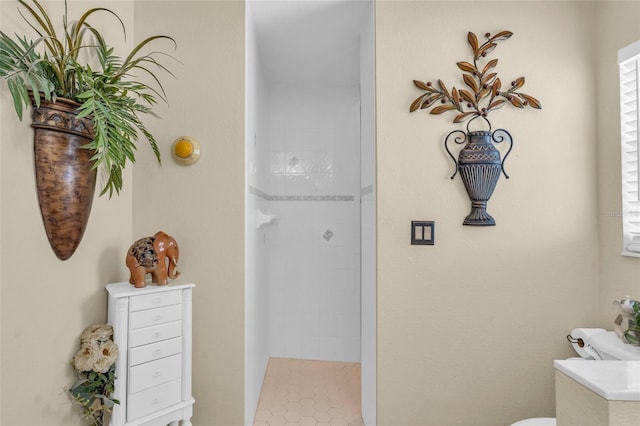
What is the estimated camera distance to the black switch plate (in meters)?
1.74

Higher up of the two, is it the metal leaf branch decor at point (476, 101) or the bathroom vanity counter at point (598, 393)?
the metal leaf branch decor at point (476, 101)

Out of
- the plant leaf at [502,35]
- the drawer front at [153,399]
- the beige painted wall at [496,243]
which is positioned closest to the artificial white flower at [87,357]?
the drawer front at [153,399]

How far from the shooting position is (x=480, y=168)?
167 centimetres

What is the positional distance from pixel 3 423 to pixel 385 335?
5.07ft

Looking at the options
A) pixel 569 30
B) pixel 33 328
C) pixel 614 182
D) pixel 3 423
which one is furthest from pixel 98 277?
pixel 569 30

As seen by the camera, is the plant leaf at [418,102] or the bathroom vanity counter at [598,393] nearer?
the bathroom vanity counter at [598,393]

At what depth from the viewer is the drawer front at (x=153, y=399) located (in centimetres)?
145

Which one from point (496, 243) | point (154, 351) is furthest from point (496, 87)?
point (154, 351)

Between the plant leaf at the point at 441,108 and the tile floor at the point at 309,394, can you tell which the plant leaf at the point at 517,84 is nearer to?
the plant leaf at the point at 441,108

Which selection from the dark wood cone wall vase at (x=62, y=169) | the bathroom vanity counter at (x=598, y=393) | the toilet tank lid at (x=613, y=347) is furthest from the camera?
the toilet tank lid at (x=613, y=347)

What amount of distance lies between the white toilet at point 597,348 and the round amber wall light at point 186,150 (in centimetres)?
188

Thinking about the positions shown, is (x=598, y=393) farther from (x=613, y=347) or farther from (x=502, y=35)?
(x=502, y=35)

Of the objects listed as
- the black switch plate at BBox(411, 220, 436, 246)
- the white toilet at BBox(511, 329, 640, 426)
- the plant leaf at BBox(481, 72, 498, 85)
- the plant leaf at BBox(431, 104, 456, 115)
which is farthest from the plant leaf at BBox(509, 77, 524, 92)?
the white toilet at BBox(511, 329, 640, 426)

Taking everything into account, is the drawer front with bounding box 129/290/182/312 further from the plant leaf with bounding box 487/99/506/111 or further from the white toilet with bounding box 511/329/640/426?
the plant leaf with bounding box 487/99/506/111
